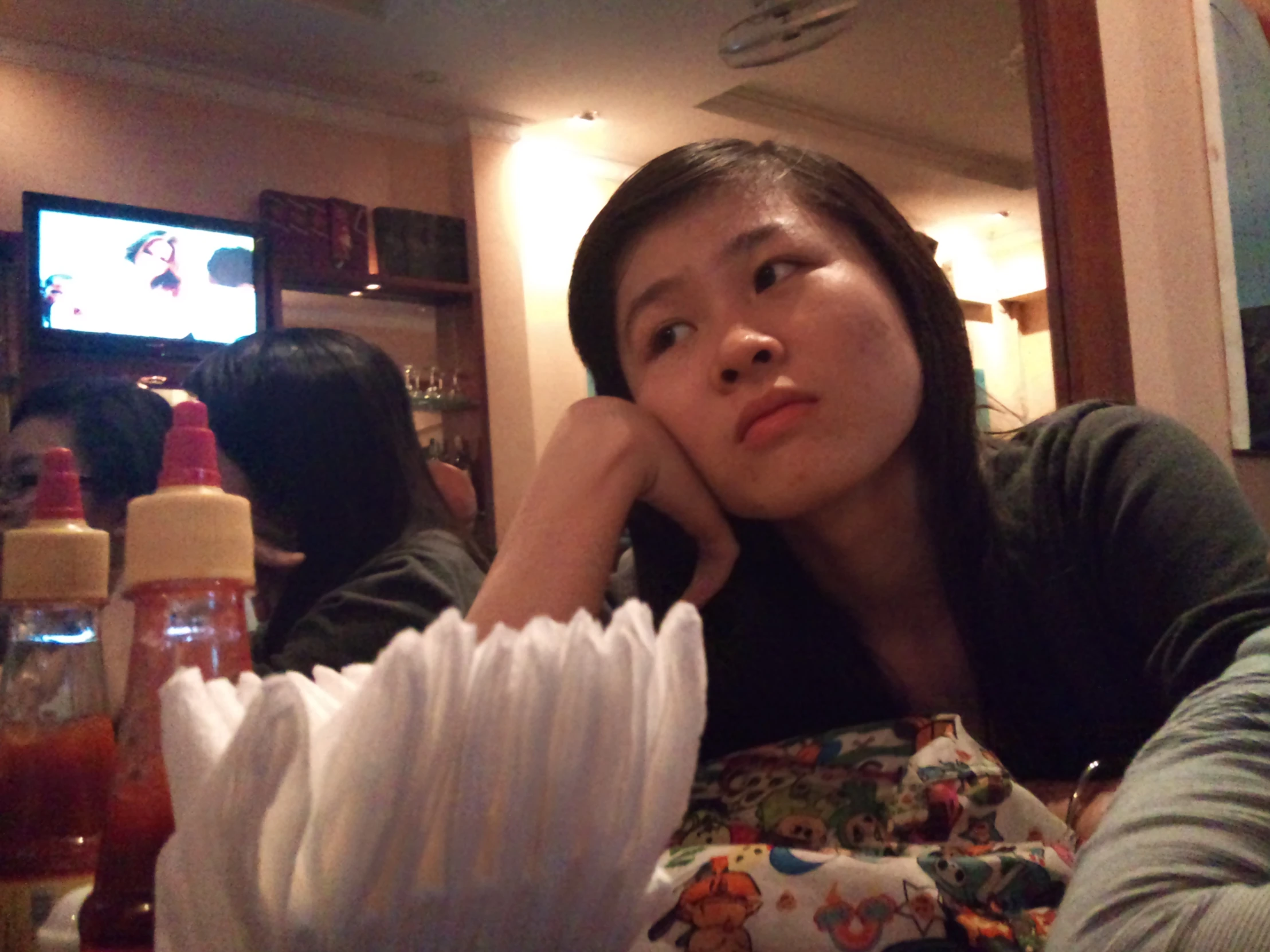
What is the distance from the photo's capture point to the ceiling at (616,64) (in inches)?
94.9

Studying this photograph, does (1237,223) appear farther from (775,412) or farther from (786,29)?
(786,29)

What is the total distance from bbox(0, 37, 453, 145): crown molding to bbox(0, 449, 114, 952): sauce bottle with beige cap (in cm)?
264

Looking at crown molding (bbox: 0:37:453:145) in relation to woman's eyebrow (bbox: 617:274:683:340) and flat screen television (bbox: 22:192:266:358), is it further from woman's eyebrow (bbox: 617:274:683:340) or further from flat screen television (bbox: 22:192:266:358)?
woman's eyebrow (bbox: 617:274:683:340)

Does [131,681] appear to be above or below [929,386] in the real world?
below

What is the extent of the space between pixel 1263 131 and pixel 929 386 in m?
1.00

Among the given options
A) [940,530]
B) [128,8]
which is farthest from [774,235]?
[128,8]

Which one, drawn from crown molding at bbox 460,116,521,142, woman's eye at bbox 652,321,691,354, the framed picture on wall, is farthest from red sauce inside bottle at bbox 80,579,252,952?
crown molding at bbox 460,116,521,142

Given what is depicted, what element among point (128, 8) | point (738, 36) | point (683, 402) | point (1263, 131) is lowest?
point (683, 402)

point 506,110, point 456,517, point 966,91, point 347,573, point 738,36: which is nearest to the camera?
point 347,573

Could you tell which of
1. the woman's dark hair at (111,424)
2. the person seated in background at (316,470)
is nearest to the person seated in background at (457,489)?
the person seated in background at (316,470)

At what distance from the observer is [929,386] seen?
690mm

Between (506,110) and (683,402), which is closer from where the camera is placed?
(683,402)

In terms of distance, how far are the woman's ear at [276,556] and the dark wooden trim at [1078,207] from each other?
0.92m

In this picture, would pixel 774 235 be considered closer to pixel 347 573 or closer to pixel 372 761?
pixel 372 761
